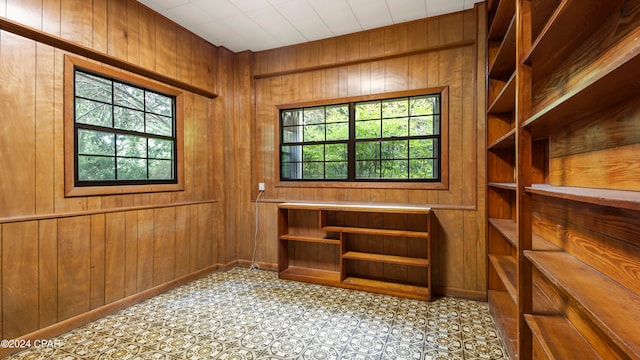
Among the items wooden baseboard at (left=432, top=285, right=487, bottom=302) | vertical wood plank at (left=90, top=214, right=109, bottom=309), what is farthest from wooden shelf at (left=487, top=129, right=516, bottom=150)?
vertical wood plank at (left=90, top=214, right=109, bottom=309)

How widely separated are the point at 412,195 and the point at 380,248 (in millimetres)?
738

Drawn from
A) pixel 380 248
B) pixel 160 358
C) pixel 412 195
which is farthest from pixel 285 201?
pixel 160 358

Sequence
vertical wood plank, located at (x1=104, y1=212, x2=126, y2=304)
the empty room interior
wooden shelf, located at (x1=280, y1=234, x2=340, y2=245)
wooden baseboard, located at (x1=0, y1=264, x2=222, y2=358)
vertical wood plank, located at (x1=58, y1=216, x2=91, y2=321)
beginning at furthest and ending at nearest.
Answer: wooden shelf, located at (x1=280, y1=234, x2=340, y2=245) < vertical wood plank, located at (x1=104, y1=212, x2=126, y2=304) < vertical wood plank, located at (x1=58, y1=216, x2=91, y2=321) < wooden baseboard, located at (x1=0, y1=264, x2=222, y2=358) < the empty room interior

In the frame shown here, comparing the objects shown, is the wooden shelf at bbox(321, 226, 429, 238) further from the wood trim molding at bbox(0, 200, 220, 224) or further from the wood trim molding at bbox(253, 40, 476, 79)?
the wood trim molding at bbox(253, 40, 476, 79)

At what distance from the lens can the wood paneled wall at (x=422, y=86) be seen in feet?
9.93

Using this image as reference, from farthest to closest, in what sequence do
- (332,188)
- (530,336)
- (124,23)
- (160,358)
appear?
(332,188), (124,23), (160,358), (530,336)

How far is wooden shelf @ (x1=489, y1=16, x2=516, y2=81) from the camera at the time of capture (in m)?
2.01

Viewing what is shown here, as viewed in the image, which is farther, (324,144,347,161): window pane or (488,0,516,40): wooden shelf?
(324,144,347,161): window pane

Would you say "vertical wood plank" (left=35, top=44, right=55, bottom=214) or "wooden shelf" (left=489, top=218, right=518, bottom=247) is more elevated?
"vertical wood plank" (left=35, top=44, right=55, bottom=214)

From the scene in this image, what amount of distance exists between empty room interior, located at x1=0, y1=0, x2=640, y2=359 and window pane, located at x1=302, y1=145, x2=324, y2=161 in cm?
2

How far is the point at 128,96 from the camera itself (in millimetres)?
2982

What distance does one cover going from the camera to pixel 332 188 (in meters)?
3.72

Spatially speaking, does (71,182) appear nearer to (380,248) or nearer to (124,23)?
(124,23)

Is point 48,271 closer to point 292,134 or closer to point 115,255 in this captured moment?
point 115,255
